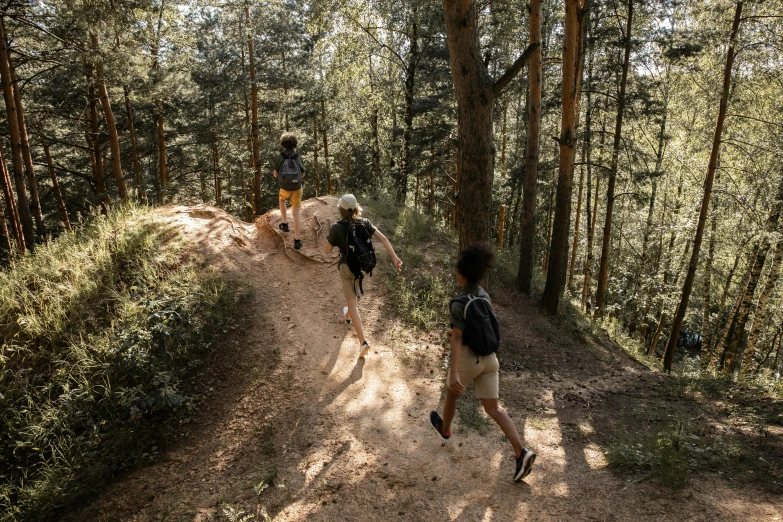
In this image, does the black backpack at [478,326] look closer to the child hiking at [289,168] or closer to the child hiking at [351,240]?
the child hiking at [351,240]

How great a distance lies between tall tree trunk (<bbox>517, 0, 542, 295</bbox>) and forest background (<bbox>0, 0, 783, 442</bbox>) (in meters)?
0.05

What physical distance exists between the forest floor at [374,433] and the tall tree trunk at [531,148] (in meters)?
3.14

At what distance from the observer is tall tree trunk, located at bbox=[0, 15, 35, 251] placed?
9.62 metres

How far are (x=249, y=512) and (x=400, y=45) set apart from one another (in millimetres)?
16624

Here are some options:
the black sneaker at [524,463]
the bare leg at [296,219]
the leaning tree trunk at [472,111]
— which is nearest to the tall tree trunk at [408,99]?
the bare leg at [296,219]

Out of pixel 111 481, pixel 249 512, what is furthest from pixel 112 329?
pixel 249 512

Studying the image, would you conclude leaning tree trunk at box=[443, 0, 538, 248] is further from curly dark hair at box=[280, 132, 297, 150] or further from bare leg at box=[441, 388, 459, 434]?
curly dark hair at box=[280, 132, 297, 150]

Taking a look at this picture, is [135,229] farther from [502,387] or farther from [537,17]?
[537,17]

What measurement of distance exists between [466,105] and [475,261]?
3.35m

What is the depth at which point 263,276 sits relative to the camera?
8.36 metres

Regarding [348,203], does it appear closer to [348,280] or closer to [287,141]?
[348,280]

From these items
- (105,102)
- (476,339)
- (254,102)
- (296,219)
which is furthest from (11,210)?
(476,339)

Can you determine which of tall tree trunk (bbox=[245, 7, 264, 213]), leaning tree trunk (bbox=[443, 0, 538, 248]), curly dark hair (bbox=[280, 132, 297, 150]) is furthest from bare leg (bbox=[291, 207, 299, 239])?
tall tree trunk (bbox=[245, 7, 264, 213])

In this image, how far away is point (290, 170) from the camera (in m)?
8.15
